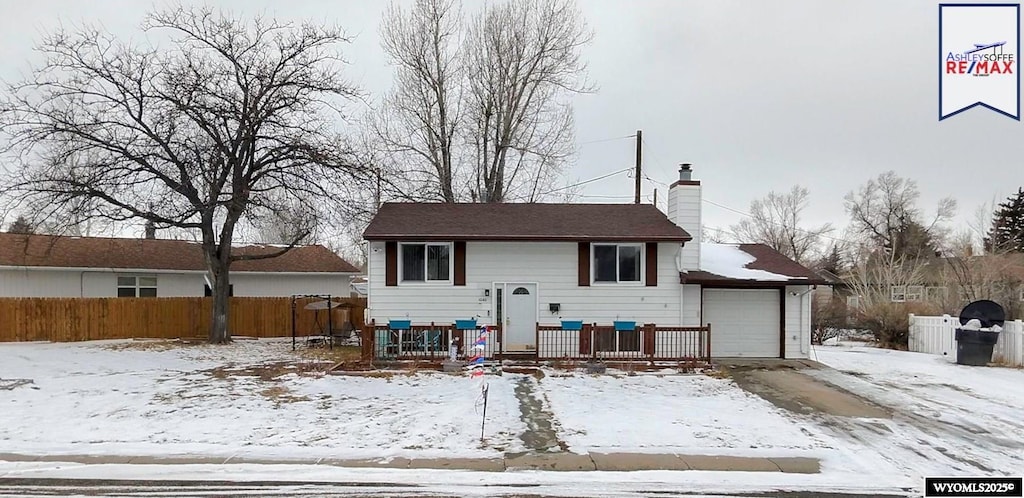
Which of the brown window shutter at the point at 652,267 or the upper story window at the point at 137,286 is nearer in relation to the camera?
the brown window shutter at the point at 652,267

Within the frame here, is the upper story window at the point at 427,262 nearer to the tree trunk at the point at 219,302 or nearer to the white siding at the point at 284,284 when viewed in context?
the tree trunk at the point at 219,302

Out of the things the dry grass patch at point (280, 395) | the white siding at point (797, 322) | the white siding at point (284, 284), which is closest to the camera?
the dry grass patch at point (280, 395)

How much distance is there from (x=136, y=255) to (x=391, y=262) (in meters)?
14.4

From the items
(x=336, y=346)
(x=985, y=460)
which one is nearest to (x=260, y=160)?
(x=336, y=346)

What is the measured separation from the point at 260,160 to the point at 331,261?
8705 mm

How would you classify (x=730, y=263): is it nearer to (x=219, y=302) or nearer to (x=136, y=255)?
(x=219, y=302)

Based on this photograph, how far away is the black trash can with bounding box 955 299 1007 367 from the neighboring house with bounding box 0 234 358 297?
819 inches

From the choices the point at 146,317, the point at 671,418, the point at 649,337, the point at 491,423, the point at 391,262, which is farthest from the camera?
the point at 146,317

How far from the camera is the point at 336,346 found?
1925cm

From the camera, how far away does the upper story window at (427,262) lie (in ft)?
51.5

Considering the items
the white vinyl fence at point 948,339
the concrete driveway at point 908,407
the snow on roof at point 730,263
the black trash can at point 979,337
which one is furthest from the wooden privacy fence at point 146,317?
the white vinyl fence at point 948,339

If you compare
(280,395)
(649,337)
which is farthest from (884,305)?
(280,395)

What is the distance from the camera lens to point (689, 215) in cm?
1644

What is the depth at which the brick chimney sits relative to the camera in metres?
16.4
